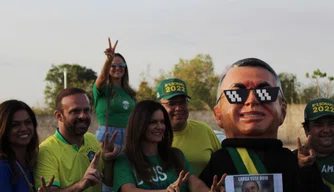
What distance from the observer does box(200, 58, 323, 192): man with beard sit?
3129 millimetres

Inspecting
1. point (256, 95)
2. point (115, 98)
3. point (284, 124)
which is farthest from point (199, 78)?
point (256, 95)

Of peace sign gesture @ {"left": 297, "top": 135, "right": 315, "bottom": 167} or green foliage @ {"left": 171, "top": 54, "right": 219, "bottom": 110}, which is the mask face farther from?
green foliage @ {"left": 171, "top": 54, "right": 219, "bottom": 110}

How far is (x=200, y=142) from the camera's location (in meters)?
4.54

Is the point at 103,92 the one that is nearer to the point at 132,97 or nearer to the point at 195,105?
the point at 132,97

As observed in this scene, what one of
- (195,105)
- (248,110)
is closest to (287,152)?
(248,110)

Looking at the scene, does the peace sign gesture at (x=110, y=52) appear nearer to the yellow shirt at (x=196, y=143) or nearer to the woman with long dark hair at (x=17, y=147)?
the yellow shirt at (x=196, y=143)

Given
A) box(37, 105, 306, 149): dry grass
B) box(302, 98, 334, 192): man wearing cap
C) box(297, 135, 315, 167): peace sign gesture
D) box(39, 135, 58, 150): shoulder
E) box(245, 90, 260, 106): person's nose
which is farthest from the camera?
box(37, 105, 306, 149): dry grass

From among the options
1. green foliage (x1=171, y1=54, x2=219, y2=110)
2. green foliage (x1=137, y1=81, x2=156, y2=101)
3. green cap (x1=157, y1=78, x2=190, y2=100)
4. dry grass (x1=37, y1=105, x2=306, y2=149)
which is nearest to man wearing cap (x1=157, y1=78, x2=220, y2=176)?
green cap (x1=157, y1=78, x2=190, y2=100)

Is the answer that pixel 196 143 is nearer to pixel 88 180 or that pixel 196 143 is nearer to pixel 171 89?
pixel 171 89

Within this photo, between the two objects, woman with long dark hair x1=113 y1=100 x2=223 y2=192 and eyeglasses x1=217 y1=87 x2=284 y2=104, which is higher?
eyeglasses x1=217 y1=87 x2=284 y2=104

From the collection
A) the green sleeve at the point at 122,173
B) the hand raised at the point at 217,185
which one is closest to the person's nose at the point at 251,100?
the hand raised at the point at 217,185

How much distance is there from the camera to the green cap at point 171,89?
4672mm

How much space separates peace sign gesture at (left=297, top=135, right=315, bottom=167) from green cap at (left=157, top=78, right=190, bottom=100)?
134 cm

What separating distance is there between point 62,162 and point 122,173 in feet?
1.98
